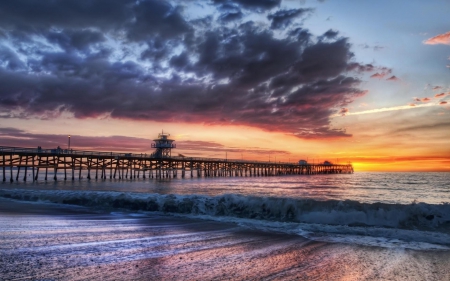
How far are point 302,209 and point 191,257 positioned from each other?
6.67 metres

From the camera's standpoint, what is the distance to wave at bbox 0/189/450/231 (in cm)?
1030

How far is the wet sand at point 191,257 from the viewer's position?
4.64m

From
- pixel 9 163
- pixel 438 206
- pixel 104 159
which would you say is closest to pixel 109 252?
pixel 438 206

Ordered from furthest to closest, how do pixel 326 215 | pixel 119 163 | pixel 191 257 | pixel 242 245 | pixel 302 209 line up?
pixel 119 163 → pixel 302 209 → pixel 326 215 → pixel 242 245 → pixel 191 257

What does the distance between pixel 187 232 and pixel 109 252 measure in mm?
2731

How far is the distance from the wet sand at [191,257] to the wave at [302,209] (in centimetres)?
330

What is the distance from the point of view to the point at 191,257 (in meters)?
5.62

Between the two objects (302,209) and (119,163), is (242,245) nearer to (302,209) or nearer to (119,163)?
(302,209)

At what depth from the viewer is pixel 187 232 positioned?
8.24 metres

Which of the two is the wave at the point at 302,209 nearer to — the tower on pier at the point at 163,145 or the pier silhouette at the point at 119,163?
the pier silhouette at the point at 119,163

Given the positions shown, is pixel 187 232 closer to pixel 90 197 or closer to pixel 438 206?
pixel 438 206

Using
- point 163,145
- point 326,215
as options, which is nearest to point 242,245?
point 326,215

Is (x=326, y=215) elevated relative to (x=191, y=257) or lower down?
lower down

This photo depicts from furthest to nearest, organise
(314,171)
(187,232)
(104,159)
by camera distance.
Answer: (314,171) → (104,159) → (187,232)
